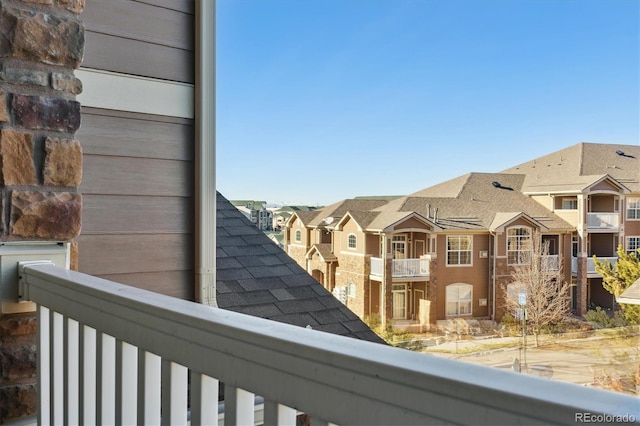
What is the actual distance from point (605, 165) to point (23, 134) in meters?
4.99

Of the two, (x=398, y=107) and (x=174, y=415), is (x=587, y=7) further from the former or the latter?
(x=174, y=415)

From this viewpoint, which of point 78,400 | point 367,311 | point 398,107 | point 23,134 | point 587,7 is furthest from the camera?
point 398,107

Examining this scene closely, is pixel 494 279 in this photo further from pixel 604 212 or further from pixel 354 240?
pixel 354 240

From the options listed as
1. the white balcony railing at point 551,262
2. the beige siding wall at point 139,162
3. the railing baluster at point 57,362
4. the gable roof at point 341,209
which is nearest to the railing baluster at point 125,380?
the railing baluster at point 57,362

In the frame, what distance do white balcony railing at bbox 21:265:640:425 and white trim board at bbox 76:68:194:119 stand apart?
908 mm

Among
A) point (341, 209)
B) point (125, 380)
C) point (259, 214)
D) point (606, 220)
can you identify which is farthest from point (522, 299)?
point (125, 380)

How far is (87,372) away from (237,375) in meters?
0.42

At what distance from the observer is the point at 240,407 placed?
510 millimetres

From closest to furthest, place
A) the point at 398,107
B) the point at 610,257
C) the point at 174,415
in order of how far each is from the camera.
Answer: the point at 174,415, the point at 610,257, the point at 398,107

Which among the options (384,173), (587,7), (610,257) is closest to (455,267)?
(610,257)

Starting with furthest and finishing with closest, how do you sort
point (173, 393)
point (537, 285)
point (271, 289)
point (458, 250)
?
point (458, 250), point (537, 285), point (271, 289), point (173, 393)

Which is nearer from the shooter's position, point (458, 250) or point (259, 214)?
point (259, 214)

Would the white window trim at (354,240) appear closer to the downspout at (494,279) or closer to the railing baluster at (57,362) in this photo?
the downspout at (494,279)

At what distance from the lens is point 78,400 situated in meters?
0.84
